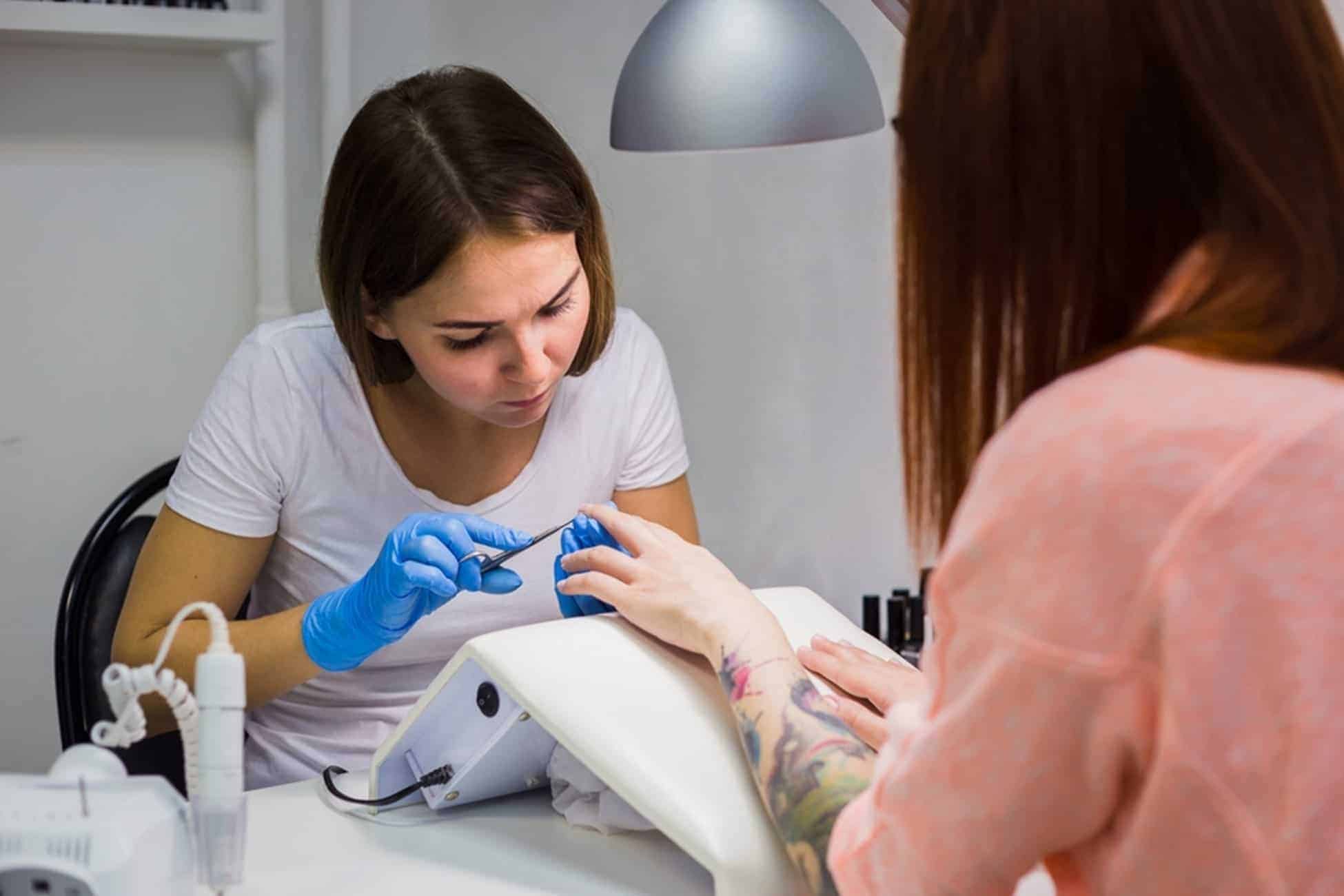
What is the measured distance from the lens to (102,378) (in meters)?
2.40

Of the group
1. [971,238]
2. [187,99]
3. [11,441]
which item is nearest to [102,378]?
[11,441]

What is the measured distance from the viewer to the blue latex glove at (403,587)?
1.32 m

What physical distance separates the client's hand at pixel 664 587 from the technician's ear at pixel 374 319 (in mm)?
336

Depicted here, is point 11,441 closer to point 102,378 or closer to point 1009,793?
point 102,378

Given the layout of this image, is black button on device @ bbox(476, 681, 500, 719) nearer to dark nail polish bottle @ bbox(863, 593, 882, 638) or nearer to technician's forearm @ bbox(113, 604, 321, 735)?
technician's forearm @ bbox(113, 604, 321, 735)

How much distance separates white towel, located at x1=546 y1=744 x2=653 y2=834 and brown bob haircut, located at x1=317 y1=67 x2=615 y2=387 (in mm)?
482

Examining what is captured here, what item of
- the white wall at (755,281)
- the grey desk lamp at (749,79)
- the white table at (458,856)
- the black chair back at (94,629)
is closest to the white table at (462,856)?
the white table at (458,856)

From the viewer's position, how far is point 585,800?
119 centimetres

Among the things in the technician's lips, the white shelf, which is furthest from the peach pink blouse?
the white shelf

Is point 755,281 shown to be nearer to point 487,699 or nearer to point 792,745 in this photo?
point 487,699

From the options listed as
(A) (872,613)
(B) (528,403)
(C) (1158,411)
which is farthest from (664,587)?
(A) (872,613)

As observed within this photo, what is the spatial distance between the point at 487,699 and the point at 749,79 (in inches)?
21.9

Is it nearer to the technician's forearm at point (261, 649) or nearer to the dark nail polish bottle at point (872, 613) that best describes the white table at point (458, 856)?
the technician's forearm at point (261, 649)

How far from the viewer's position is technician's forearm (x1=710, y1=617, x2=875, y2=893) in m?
0.95
